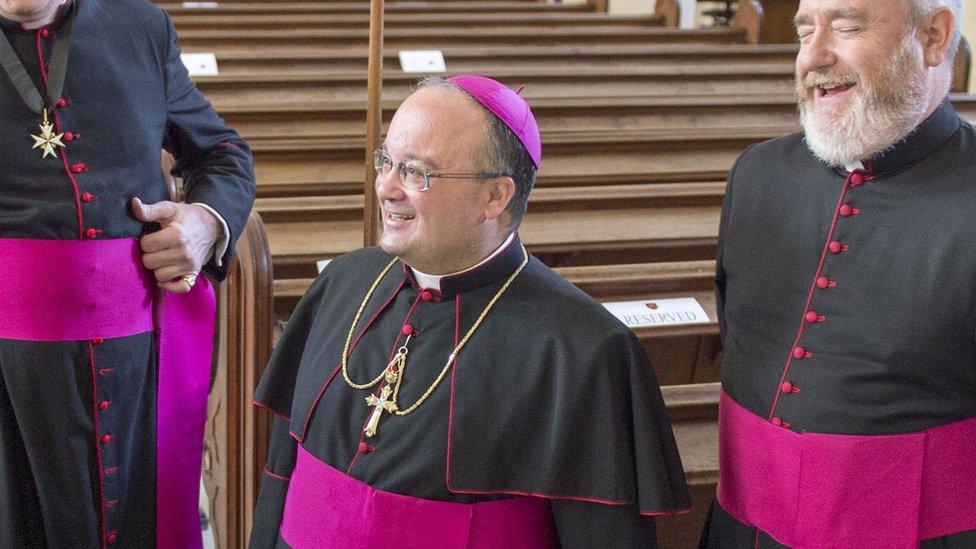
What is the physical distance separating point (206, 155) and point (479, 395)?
969 millimetres

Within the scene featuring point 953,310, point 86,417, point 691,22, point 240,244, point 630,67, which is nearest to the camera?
point 953,310

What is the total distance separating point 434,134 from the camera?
6.38 ft

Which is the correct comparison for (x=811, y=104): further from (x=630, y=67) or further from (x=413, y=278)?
(x=630, y=67)

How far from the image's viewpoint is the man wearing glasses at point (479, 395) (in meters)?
1.95

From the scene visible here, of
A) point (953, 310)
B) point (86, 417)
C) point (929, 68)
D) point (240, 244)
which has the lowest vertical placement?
point (86, 417)

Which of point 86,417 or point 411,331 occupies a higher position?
point 411,331

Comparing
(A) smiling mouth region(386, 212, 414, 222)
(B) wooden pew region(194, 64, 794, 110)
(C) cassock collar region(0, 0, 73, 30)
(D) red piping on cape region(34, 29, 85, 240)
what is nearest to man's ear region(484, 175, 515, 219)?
(A) smiling mouth region(386, 212, 414, 222)

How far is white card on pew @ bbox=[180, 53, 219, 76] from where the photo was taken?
5.31m

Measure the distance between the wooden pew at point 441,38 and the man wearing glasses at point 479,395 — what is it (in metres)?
4.10

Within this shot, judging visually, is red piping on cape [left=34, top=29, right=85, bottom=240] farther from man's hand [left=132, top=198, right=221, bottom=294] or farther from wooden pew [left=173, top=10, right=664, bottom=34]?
wooden pew [left=173, top=10, right=664, bottom=34]

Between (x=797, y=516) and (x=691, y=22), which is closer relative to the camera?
(x=797, y=516)

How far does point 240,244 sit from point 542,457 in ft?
3.63

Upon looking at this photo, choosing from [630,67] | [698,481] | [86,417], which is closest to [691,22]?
[630,67]

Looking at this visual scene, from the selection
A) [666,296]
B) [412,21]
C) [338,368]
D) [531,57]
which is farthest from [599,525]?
[412,21]
